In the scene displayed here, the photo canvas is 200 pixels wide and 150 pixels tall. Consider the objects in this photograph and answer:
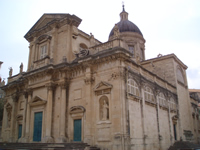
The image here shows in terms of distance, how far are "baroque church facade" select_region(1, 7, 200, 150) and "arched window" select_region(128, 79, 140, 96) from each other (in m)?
0.08

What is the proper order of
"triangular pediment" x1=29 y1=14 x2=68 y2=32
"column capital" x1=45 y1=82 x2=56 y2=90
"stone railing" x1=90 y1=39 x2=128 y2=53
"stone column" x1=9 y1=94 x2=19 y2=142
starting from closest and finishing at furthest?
"stone railing" x1=90 y1=39 x2=128 y2=53 → "column capital" x1=45 y1=82 x2=56 y2=90 → "triangular pediment" x1=29 y1=14 x2=68 y2=32 → "stone column" x1=9 y1=94 x2=19 y2=142

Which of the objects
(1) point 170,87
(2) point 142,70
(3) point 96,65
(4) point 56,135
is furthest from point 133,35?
(4) point 56,135

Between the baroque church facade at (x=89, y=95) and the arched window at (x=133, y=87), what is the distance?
0.08 m

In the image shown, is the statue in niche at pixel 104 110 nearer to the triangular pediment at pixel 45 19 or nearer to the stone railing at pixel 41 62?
the stone railing at pixel 41 62

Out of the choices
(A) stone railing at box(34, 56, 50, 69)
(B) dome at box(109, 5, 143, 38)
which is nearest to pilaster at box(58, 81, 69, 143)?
(A) stone railing at box(34, 56, 50, 69)

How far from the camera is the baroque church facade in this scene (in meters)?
15.3

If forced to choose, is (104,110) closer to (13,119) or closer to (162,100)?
(162,100)

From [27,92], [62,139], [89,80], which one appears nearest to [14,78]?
[27,92]

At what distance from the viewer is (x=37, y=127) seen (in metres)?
19.7

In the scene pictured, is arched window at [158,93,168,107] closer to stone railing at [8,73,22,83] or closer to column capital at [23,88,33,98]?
column capital at [23,88,33,98]

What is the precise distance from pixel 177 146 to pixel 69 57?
13.9 m

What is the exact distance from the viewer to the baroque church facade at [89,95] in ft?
50.1

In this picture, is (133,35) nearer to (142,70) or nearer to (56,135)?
(142,70)

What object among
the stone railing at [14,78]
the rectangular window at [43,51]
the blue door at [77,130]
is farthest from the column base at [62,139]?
the stone railing at [14,78]
